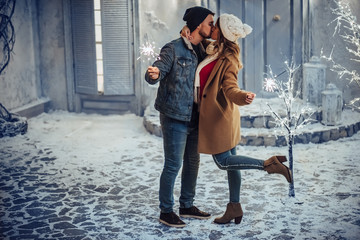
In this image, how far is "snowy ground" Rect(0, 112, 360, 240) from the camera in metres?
4.98

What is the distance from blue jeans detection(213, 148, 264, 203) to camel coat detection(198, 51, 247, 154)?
0.27ft

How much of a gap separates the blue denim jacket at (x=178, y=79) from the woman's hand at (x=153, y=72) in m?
0.17

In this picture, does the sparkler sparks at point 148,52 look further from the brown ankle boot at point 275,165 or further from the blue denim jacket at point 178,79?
the brown ankle boot at point 275,165

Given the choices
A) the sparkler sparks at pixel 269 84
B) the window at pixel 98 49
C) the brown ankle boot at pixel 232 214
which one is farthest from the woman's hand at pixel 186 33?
the window at pixel 98 49

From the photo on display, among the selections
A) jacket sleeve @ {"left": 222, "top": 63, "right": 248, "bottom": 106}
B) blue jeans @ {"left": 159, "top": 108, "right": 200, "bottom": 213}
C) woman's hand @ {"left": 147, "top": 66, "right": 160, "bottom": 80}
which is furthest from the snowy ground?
woman's hand @ {"left": 147, "top": 66, "right": 160, "bottom": 80}

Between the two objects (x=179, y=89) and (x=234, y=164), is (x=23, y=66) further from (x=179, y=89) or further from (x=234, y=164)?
(x=234, y=164)

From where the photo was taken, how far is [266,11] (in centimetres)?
975

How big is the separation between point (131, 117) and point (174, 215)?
5748mm

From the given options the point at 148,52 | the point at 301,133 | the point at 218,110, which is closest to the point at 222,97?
the point at 218,110

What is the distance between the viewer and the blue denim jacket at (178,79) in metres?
4.80

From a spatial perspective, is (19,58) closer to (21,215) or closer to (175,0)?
(175,0)

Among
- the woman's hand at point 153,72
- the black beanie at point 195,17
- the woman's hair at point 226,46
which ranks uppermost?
the black beanie at point 195,17

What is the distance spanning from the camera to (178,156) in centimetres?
488

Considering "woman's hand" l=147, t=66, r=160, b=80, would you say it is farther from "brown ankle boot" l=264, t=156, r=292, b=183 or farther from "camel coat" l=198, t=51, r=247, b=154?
"brown ankle boot" l=264, t=156, r=292, b=183
